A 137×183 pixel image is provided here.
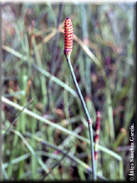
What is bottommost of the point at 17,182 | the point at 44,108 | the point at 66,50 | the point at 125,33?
the point at 17,182

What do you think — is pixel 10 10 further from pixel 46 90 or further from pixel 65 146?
pixel 65 146

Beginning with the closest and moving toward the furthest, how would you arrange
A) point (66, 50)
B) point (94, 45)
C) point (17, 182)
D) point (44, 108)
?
1. point (66, 50)
2. point (17, 182)
3. point (44, 108)
4. point (94, 45)

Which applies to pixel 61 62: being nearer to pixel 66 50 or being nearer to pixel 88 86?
pixel 88 86

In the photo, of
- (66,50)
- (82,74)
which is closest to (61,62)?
(82,74)

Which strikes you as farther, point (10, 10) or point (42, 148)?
point (10, 10)

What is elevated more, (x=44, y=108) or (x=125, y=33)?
(x=125, y=33)

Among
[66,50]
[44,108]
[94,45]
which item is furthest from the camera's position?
[94,45]

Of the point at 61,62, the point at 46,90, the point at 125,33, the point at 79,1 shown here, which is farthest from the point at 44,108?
the point at 125,33
